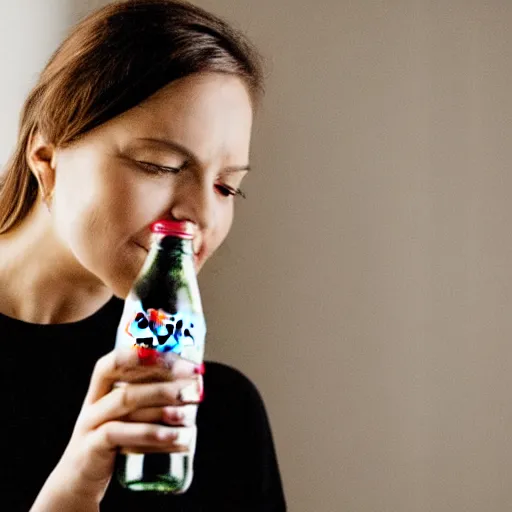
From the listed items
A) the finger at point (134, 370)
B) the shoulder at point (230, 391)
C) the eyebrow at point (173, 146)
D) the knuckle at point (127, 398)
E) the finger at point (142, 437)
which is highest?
the eyebrow at point (173, 146)

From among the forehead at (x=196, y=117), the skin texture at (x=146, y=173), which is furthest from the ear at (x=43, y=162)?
the forehead at (x=196, y=117)

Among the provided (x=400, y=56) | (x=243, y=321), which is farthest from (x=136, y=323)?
(x=400, y=56)

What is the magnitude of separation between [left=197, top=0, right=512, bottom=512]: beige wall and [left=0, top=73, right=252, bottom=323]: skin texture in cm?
39

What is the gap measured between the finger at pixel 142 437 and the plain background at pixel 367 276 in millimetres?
602

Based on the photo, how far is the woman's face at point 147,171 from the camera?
0.90 metres

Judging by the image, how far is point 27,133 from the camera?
1003mm

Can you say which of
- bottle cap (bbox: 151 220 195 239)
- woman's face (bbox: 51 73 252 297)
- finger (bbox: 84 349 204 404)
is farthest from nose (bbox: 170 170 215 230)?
finger (bbox: 84 349 204 404)

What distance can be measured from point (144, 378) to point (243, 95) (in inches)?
15.4

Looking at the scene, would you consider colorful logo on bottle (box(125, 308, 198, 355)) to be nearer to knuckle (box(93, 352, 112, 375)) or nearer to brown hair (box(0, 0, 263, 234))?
knuckle (box(93, 352, 112, 375))

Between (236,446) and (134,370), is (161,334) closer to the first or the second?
(134,370)

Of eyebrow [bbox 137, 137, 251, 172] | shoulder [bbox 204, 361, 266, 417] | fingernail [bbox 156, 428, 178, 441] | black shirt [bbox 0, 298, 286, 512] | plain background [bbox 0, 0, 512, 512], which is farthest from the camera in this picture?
plain background [bbox 0, 0, 512, 512]

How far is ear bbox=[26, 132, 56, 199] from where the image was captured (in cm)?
96

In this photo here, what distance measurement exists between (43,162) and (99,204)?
0.37ft

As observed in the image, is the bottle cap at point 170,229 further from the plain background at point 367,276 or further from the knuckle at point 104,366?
the plain background at point 367,276
